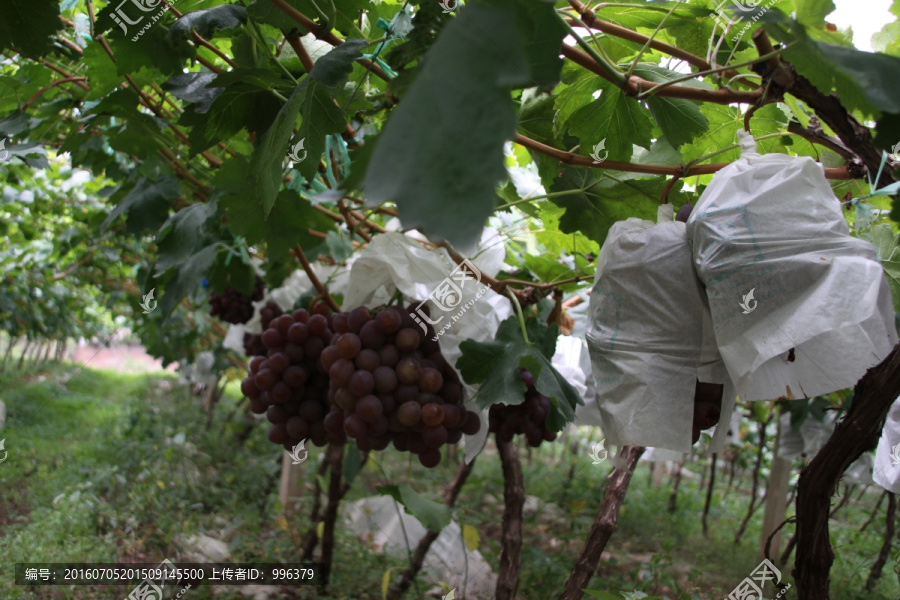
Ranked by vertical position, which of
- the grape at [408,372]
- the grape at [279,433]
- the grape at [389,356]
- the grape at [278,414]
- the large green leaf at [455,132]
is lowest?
the grape at [279,433]

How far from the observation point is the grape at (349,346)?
3.81 ft

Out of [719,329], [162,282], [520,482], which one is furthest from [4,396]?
[719,329]

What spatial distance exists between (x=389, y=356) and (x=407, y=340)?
5cm

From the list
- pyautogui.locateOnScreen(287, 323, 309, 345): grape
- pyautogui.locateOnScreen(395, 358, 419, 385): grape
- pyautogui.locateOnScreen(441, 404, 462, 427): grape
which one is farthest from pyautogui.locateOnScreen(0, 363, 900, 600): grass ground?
pyautogui.locateOnScreen(287, 323, 309, 345): grape

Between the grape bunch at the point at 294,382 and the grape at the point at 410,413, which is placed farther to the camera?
the grape bunch at the point at 294,382

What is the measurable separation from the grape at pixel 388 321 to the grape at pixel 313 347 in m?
0.22

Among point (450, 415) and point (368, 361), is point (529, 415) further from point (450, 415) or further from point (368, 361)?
point (368, 361)

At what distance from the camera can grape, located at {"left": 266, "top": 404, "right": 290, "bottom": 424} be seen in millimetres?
1330

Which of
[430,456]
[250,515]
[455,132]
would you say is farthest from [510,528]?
[250,515]

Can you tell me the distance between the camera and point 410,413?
1.11 metres

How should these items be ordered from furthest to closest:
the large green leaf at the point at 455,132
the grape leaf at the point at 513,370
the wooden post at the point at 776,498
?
the wooden post at the point at 776,498 < the grape leaf at the point at 513,370 < the large green leaf at the point at 455,132

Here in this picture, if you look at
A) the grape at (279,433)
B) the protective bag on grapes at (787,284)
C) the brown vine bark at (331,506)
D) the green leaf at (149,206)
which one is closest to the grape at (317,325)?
the grape at (279,433)

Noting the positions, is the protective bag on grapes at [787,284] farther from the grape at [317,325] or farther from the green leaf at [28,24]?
the green leaf at [28,24]

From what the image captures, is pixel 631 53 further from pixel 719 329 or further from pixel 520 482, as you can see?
pixel 520 482
